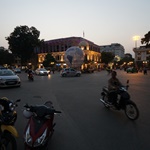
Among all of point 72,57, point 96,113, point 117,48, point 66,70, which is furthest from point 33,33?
point 117,48

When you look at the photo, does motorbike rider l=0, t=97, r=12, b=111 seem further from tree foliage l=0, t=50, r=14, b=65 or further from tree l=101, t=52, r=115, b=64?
tree l=101, t=52, r=115, b=64

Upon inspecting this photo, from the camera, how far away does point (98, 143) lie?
161 inches

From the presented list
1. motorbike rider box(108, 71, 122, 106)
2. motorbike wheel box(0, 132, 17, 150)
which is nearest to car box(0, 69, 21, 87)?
motorbike rider box(108, 71, 122, 106)

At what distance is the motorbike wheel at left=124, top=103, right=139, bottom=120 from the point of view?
5.73 m

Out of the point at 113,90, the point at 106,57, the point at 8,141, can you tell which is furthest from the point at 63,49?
the point at 8,141

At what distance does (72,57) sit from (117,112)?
1592 inches

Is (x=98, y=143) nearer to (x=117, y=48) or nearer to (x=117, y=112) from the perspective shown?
(x=117, y=112)

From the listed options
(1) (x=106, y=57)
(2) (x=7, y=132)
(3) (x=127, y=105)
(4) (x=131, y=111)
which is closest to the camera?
(2) (x=7, y=132)

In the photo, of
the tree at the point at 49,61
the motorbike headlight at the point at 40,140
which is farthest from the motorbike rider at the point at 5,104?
the tree at the point at 49,61

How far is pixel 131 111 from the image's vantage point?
19.3 feet

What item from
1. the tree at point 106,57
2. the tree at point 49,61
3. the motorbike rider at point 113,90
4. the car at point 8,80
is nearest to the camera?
the motorbike rider at point 113,90

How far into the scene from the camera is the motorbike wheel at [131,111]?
573cm

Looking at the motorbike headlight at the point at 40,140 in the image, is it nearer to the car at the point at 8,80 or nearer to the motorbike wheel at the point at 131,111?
the motorbike wheel at the point at 131,111

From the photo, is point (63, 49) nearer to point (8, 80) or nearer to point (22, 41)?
point (22, 41)
